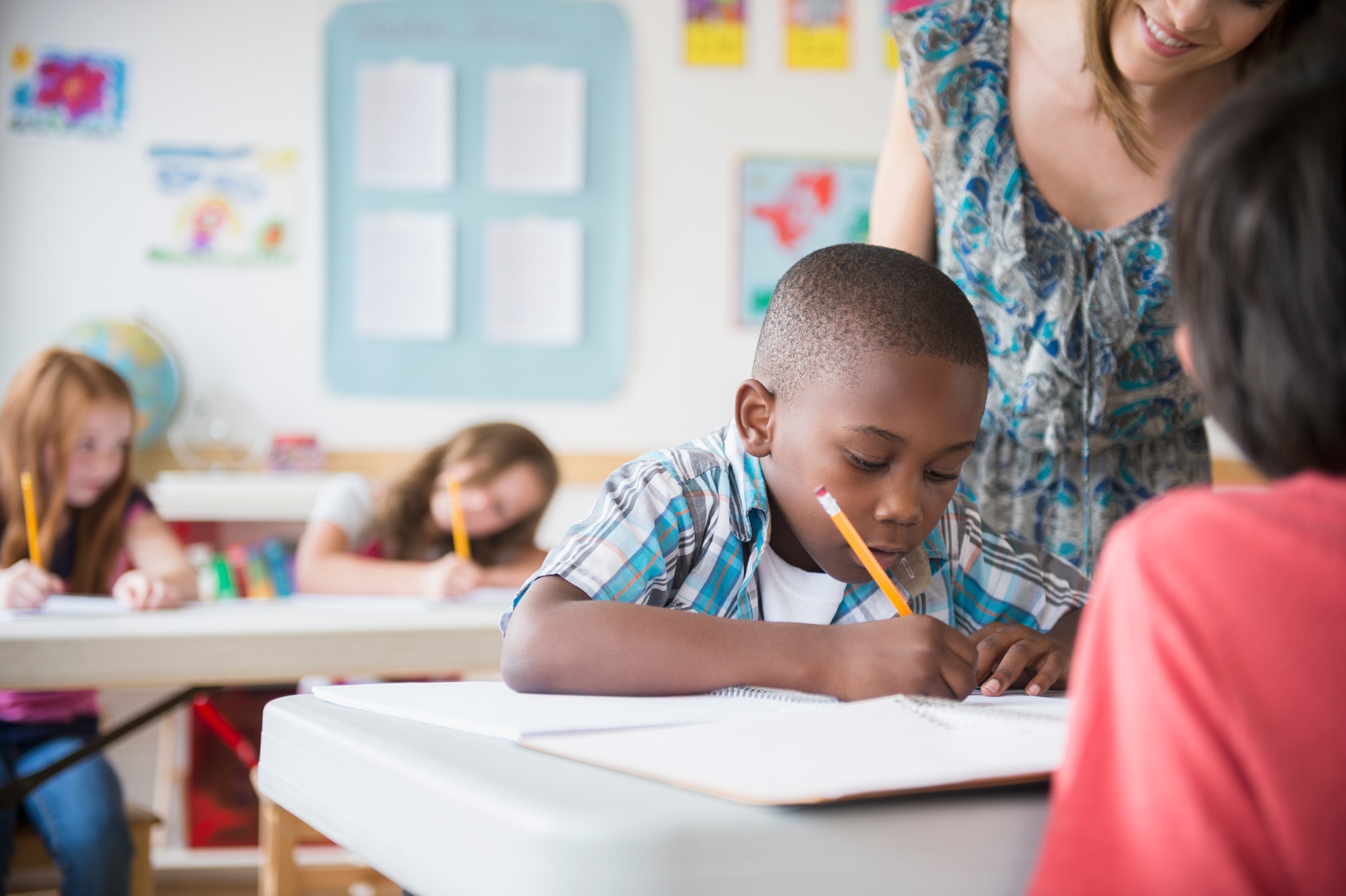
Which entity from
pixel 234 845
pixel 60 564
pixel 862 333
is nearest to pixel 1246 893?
pixel 862 333

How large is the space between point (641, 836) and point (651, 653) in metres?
0.35

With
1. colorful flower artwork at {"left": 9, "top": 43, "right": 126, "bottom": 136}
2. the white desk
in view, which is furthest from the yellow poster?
the white desk

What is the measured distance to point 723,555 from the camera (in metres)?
0.97

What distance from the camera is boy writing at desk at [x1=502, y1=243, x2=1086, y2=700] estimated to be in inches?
29.9

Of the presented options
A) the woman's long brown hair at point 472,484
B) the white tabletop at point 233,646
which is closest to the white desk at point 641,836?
the white tabletop at point 233,646

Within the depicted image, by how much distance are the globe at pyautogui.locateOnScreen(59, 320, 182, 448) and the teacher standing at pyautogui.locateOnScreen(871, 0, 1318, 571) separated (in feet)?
7.36

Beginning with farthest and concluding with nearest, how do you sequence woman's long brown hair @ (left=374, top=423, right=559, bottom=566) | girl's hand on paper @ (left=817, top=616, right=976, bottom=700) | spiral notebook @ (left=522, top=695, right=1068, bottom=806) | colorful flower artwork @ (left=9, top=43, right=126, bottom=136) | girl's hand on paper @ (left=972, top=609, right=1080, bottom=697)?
1. colorful flower artwork @ (left=9, top=43, right=126, bottom=136)
2. woman's long brown hair @ (left=374, top=423, right=559, bottom=566)
3. girl's hand on paper @ (left=972, top=609, right=1080, bottom=697)
4. girl's hand on paper @ (left=817, top=616, right=976, bottom=700)
5. spiral notebook @ (left=522, top=695, right=1068, bottom=806)

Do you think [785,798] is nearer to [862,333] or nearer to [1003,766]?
[1003,766]

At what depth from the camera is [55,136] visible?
3.08 m

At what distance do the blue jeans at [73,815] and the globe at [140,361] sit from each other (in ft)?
3.74

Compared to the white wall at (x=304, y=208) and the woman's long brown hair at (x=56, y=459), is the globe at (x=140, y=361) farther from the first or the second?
the woman's long brown hair at (x=56, y=459)

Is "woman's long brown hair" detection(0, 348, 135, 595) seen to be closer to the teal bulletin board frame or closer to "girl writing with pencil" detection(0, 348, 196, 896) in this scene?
"girl writing with pencil" detection(0, 348, 196, 896)

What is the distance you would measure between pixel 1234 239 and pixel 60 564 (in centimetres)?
209

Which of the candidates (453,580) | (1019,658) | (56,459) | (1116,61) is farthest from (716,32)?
(1019,658)
